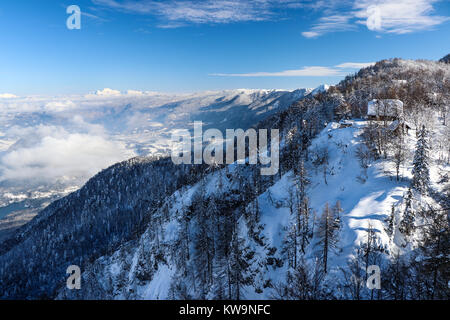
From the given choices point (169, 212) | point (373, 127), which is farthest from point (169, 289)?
point (373, 127)

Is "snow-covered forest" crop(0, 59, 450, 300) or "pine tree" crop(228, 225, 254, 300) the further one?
"pine tree" crop(228, 225, 254, 300)

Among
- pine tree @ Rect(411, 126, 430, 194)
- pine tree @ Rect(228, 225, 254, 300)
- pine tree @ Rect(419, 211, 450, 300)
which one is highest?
pine tree @ Rect(411, 126, 430, 194)

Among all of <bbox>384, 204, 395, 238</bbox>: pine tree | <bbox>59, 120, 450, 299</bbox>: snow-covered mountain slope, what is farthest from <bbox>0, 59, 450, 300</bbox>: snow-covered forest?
<bbox>59, 120, 450, 299</bbox>: snow-covered mountain slope

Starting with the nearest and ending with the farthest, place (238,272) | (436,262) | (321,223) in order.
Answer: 1. (436,262)
2. (321,223)
3. (238,272)

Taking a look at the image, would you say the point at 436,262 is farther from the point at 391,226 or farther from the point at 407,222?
the point at 407,222

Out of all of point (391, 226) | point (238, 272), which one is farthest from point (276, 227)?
point (391, 226)

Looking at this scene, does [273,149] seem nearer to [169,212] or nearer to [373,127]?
[373,127]

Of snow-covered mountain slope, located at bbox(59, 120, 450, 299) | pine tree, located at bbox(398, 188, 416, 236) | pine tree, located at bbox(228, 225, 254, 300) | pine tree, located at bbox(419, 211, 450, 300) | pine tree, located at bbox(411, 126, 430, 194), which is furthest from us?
pine tree, located at bbox(411, 126, 430, 194)

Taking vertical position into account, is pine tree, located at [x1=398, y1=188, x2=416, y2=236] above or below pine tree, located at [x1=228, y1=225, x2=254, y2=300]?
above

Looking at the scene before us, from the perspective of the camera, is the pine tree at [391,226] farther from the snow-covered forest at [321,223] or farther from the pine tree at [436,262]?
the pine tree at [436,262]

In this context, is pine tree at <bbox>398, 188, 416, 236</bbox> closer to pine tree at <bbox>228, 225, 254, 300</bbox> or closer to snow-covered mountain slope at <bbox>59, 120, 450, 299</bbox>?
snow-covered mountain slope at <bbox>59, 120, 450, 299</bbox>
